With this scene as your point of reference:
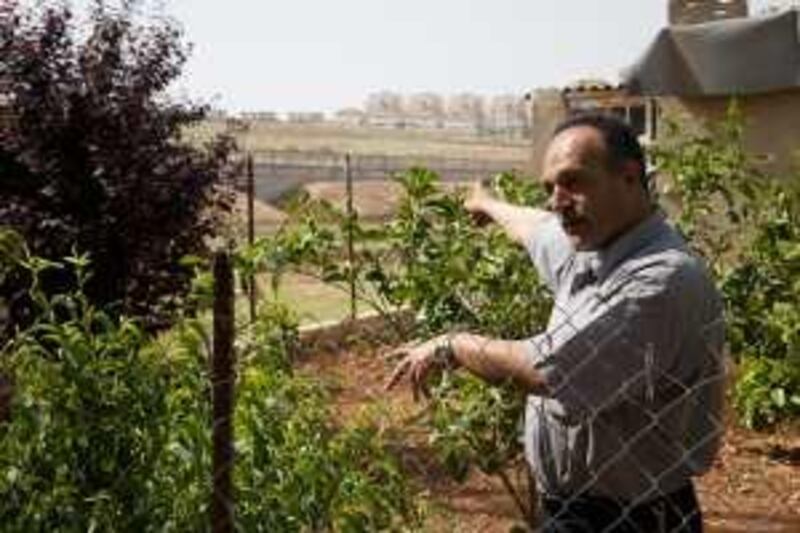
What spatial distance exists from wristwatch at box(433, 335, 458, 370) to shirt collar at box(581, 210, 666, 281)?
1.36 ft

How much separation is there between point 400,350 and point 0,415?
912 mm

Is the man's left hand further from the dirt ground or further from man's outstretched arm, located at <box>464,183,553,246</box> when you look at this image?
the dirt ground

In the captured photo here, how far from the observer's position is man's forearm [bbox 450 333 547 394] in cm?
281

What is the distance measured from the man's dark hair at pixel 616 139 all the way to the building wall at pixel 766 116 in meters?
10.9

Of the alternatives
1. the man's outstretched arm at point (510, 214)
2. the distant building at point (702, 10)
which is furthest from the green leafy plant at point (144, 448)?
the distant building at point (702, 10)

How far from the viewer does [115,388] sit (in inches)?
123

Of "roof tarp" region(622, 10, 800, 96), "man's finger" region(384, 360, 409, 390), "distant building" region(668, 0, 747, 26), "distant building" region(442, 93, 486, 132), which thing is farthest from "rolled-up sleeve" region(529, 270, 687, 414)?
"distant building" region(442, 93, 486, 132)

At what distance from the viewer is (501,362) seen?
2.81 meters

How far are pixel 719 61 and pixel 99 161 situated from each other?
795 centimetres

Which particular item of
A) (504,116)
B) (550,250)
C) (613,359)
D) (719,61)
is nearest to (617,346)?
(613,359)

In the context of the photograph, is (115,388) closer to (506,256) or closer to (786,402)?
(506,256)

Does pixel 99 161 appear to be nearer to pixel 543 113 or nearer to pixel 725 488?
pixel 725 488

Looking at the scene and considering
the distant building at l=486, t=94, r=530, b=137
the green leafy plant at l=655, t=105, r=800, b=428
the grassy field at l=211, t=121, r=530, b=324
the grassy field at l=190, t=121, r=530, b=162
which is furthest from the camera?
the distant building at l=486, t=94, r=530, b=137

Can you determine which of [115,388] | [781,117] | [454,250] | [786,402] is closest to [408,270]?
[454,250]
